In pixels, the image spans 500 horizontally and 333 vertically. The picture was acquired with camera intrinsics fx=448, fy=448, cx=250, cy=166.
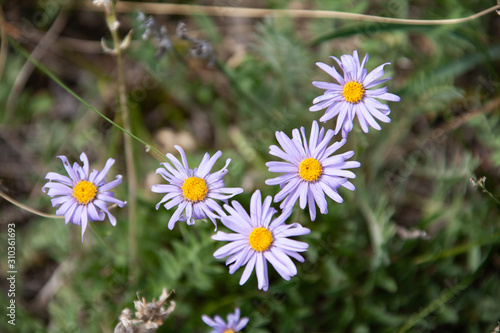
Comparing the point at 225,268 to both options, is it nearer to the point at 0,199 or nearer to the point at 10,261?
the point at 10,261

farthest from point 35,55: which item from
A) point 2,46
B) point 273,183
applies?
point 273,183

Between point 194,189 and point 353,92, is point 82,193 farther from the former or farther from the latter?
point 353,92

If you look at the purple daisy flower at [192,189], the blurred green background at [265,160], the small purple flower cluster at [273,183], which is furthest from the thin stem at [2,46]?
the purple daisy flower at [192,189]

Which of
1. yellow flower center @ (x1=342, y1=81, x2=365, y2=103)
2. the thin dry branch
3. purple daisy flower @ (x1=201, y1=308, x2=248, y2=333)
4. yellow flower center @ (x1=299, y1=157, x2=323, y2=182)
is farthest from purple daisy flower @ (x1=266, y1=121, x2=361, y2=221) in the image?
the thin dry branch

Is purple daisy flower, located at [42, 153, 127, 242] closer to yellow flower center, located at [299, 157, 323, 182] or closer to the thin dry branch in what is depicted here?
yellow flower center, located at [299, 157, 323, 182]

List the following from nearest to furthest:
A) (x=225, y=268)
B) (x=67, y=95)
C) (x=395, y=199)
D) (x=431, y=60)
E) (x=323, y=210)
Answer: (x=323, y=210) < (x=225, y=268) < (x=395, y=199) < (x=431, y=60) < (x=67, y=95)

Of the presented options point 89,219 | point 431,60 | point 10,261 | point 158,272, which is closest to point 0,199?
point 10,261
